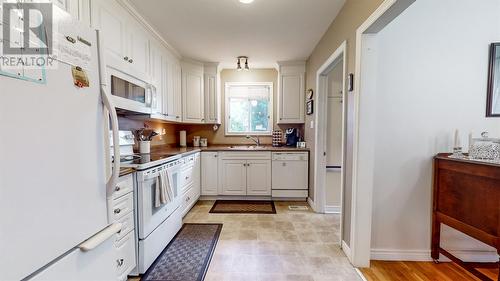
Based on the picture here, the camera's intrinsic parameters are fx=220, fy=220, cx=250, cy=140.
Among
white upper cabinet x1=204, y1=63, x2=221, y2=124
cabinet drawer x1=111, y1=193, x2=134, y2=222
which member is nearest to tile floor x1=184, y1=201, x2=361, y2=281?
cabinet drawer x1=111, y1=193, x2=134, y2=222

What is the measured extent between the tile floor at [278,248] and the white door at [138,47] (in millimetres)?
1921

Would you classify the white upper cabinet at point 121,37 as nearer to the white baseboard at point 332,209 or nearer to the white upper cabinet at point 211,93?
the white upper cabinet at point 211,93

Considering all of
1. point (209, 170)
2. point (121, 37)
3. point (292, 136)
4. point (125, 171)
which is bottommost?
point (209, 170)

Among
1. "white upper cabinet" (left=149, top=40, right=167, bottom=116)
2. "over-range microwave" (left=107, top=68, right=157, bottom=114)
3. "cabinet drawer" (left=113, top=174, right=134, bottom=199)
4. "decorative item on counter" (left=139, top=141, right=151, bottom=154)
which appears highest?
"white upper cabinet" (left=149, top=40, right=167, bottom=116)

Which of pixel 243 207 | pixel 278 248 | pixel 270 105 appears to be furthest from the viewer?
pixel 270 105

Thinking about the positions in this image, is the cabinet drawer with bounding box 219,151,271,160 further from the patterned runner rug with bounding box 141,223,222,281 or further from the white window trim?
the patterned runner rug with bounding box 141,223,222,281

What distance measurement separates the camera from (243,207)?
3.50m

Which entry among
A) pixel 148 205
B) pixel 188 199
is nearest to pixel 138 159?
pixel 148 205

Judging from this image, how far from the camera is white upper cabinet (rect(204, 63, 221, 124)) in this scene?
162 inches

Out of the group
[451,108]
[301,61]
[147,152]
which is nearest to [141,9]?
[147,152]

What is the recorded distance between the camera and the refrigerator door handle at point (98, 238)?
2.96 ft

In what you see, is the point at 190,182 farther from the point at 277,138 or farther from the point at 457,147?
the point at 457,147

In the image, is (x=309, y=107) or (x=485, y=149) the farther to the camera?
(x=309, y=107)

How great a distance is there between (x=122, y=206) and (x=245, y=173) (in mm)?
2356
